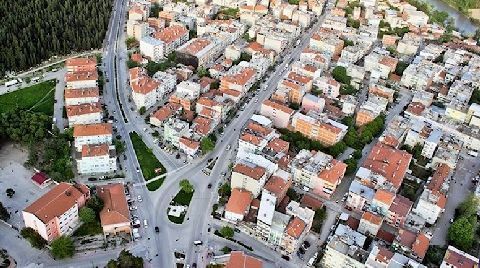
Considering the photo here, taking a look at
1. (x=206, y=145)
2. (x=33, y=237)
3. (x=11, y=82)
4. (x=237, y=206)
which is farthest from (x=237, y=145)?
(x=11, y=82)

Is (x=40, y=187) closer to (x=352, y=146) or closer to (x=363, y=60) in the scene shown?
(x=352, y=146)

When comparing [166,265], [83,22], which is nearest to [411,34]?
[83,22]

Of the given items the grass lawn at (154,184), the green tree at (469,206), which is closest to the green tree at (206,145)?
the grass lawn at (154,184)

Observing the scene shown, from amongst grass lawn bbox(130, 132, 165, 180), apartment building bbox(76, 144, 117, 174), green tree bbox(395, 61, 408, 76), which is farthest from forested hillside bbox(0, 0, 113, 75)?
green tree bbox(395, 61, 408, 76)

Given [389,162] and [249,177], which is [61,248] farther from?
[389,162]

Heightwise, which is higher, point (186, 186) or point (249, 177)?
point (249, 177)

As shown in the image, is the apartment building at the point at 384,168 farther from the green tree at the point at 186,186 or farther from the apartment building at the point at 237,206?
the green tree at the point at 186,186

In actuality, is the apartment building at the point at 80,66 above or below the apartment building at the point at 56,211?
above

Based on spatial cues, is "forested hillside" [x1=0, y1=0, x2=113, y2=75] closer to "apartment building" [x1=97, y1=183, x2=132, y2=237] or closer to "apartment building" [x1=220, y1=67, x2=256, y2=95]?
"apartment building" [x1=220, y1=67, x2=256, y2=95]
